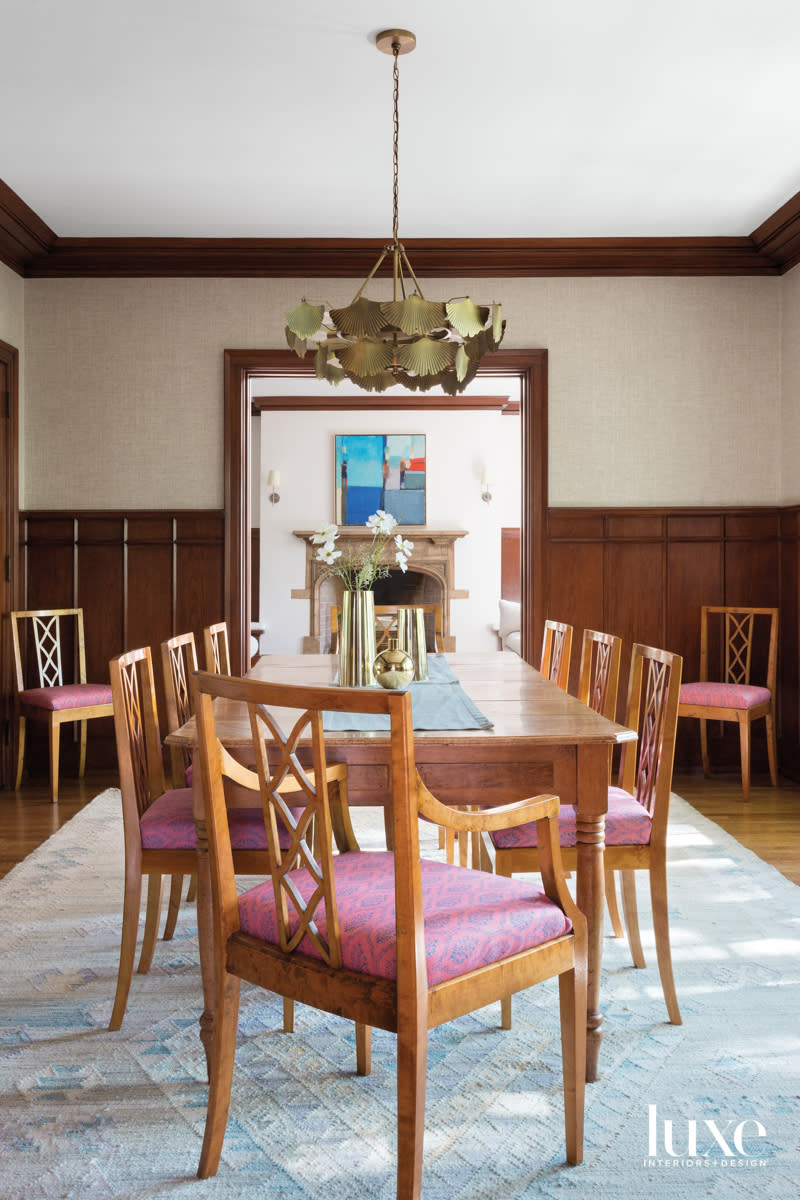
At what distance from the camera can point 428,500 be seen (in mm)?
9398

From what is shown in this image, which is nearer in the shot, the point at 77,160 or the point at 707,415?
the point at 77,160

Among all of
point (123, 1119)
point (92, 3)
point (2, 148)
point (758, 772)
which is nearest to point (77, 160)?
point (2, 148)

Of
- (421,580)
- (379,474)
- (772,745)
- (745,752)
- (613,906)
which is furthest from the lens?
(421,580)

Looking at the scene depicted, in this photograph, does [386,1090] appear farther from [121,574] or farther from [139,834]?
[121,574]

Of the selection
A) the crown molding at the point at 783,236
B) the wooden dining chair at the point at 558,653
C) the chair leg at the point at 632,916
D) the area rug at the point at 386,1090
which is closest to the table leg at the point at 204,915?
the area rug at the point at 386,1090

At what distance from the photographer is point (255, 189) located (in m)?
4.18

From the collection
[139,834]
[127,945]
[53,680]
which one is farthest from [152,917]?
[53,680]

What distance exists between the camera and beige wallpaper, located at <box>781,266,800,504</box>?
15.8 ft

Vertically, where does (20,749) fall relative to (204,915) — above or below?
below

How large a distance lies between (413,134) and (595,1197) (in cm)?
352

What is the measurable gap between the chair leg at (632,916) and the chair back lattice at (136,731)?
1.26m

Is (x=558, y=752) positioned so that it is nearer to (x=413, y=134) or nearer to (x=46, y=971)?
(x=46, y=971)

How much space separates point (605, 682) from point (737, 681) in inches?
105

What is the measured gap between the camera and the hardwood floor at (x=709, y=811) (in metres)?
3.66
